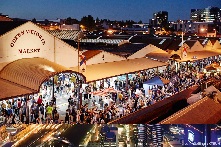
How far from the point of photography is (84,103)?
1797 cm

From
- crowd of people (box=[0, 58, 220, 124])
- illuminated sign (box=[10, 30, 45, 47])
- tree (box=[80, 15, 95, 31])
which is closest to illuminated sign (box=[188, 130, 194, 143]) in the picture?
crowd of people (box=[0, 58, 220, 124])

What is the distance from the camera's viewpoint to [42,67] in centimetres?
1483

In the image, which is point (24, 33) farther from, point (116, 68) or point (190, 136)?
point (190, 136)

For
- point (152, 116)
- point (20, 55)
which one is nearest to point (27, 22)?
point (20, 55)

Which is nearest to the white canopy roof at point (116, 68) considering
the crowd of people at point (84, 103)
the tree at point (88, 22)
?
the crowd of people at point (84, 103)

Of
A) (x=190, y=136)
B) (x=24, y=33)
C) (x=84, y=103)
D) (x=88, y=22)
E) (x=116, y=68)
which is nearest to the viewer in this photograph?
(x=190, y=136)

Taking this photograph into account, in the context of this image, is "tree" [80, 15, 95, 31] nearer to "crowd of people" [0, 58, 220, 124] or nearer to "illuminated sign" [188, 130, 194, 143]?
"crowd of people" [0, 58, 220, 124]

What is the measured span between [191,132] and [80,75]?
12.4m

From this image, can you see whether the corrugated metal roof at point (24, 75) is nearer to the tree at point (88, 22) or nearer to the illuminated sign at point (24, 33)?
the illuminated sign at point (24, 33)

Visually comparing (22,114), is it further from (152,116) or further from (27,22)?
(152,116)

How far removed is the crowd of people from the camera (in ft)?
46.2

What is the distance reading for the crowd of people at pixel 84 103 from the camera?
555 inches

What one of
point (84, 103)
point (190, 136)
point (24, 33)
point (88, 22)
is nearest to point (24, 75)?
point (24, 33)

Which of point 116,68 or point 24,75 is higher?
point 116,68
